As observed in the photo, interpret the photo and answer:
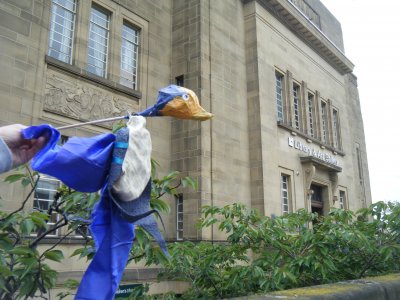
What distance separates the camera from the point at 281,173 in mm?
16938

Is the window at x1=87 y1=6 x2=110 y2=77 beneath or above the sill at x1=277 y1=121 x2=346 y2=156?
above

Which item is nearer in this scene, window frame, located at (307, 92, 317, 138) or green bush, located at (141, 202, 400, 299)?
green bush, located at (141, 202, 400, 299)

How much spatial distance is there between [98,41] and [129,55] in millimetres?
1332

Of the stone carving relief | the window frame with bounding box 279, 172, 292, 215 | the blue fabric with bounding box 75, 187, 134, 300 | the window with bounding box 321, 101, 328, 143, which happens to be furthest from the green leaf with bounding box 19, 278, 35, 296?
the window with bounding box 321, 101, 328, 143

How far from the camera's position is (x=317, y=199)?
20.6 metres

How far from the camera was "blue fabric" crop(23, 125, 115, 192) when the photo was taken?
2285 millimetres

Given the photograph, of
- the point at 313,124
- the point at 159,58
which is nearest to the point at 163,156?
the point at 159,58

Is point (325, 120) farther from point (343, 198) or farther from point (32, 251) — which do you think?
point (32, 251)

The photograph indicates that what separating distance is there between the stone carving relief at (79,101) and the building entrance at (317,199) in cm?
1182

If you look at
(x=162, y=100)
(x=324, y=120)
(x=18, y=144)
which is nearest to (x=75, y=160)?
(x=18, y=144)

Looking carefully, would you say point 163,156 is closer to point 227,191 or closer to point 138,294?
point 227,191

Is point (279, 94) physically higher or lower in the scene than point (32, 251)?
higher

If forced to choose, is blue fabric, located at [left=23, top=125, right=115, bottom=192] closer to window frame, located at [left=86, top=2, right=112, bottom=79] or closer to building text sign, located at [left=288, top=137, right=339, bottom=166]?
window frame, located at [left=86, top=2, right=112, bottom=79]

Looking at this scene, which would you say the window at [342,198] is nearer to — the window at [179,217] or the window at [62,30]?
the window at [179,217]
